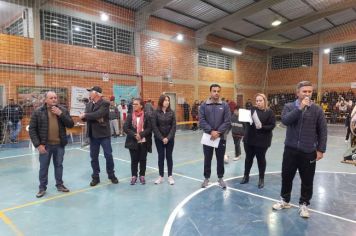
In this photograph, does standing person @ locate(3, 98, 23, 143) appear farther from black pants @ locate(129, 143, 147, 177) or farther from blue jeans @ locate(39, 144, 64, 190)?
black pants @ locate(129, 143, 147, 177)

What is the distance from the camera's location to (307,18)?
15680 mm

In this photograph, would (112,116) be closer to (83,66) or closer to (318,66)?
(83,66)

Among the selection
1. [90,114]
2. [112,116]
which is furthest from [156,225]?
[112,116]

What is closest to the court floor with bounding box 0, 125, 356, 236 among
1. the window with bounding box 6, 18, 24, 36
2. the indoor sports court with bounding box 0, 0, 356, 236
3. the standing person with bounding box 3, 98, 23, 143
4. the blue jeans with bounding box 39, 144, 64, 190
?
the indoor sports court with bounding box 0, 0, 356, 236

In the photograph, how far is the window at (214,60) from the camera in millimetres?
17062

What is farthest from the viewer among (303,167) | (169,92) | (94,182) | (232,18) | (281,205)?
(169,92)

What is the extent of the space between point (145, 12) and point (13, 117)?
7.59 meters

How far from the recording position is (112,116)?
10.9m

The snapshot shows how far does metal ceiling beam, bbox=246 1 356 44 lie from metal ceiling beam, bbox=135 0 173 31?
878 cm

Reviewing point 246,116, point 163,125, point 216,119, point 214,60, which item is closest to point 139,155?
point 163,125

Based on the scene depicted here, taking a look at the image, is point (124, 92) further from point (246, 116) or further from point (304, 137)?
point (304, 137)

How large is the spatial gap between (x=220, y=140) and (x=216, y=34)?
14.7 m

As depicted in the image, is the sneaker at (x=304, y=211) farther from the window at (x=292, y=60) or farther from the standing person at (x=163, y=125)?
the window at (x=292, y=60)

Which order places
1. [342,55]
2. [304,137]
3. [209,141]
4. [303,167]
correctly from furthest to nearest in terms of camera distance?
[342,55] < [209,141] < [303,167] < [304,137]
